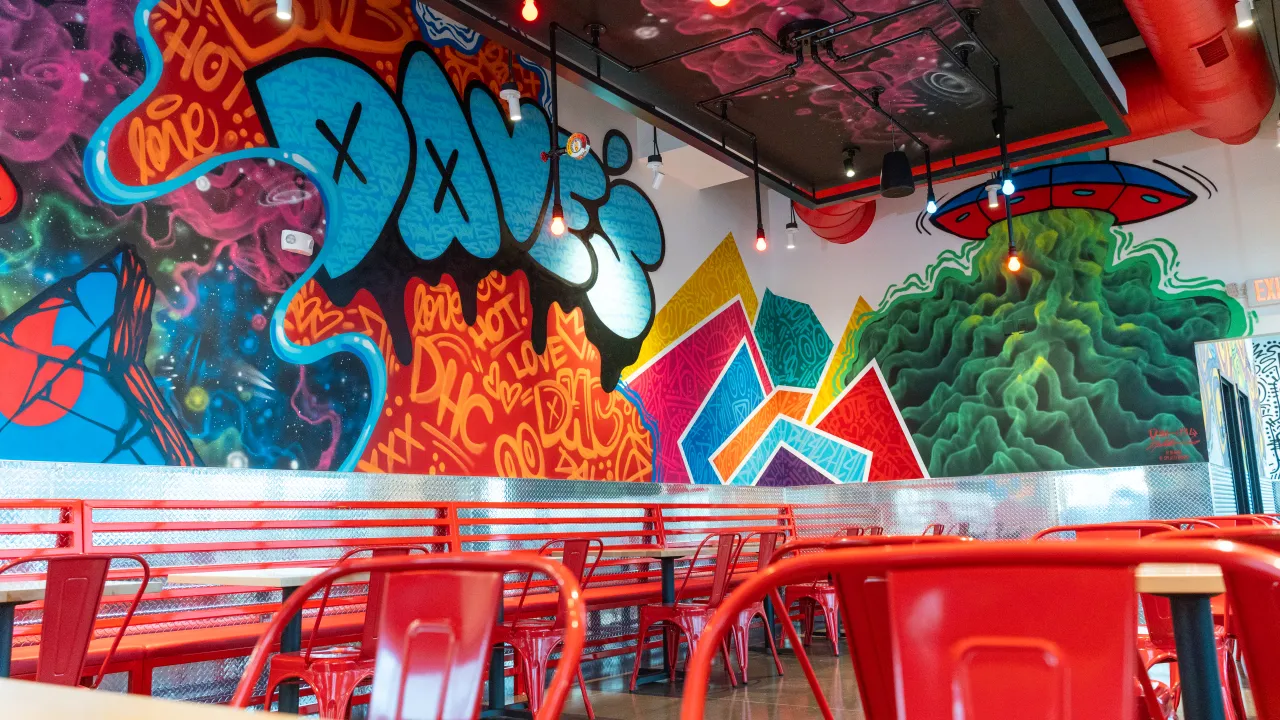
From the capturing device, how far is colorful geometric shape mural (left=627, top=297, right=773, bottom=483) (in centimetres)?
890

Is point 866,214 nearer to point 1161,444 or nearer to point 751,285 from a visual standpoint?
point 751,285

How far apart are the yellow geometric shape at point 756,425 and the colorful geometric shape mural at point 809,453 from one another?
68mm

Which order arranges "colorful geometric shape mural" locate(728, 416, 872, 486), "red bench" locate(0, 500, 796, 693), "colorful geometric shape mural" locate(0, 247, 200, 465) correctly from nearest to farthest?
1. "red bench" locate(0, 500, 796, 693)
2. "colorful geometric shape mural" locate(0, 247, 200, 465)
3. "colorful geometric shape mural" locate(728, 416, 872, 486)

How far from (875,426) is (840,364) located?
75 centimetres

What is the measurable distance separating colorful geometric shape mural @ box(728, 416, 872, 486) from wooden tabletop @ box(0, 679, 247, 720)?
907 centimetres

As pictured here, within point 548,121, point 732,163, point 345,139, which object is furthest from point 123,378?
point 732,163

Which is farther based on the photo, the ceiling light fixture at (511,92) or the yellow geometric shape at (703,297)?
the yellow geometric shape at (703,297)

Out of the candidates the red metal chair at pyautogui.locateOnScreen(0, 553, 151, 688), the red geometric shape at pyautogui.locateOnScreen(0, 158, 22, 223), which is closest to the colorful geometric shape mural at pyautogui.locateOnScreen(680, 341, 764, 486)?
the red geometric shape at pyautogui.locateOnScreen(0, 158, 22, 223)

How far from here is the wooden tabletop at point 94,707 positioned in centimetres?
90

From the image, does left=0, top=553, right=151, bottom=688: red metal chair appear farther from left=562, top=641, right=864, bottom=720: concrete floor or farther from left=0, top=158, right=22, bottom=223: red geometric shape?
left=562, top=641, right=864, bottom=720: concrete floor

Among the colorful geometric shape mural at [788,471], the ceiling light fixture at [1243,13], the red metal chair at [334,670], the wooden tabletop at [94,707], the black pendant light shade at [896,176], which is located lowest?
the red metal chair at [334,670]

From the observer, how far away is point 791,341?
35.3 ft

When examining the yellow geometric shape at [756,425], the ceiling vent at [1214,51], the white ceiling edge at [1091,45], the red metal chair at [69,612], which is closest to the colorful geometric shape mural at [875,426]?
the yellow geometric shape at [756,425]

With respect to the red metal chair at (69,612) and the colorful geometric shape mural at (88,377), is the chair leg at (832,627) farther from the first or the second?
the red metal chair at (69,612)
